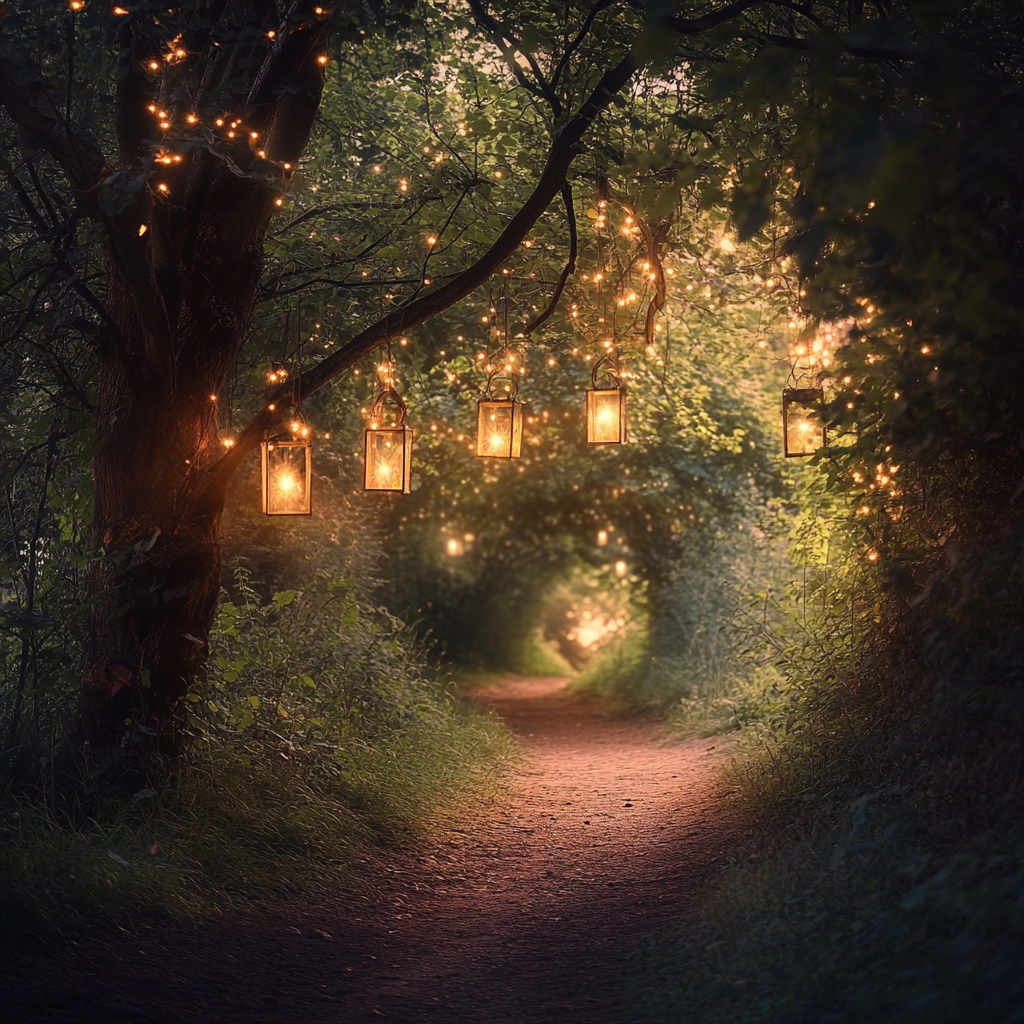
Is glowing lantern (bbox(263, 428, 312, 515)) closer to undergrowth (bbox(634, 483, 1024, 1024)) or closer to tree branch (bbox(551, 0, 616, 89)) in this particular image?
tree branch (bbox(551, 0, 616, 89))

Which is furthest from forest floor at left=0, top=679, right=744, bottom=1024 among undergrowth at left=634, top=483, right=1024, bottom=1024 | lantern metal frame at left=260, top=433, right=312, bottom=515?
lantern metal frame at left=260, top=433, right=312, bottom=515

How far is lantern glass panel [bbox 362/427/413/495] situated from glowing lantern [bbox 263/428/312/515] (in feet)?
1.31

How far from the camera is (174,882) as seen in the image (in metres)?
5.28

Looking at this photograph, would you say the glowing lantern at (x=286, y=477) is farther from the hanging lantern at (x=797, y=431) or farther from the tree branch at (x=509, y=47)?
the hanging lantern at (x=797, y=431)

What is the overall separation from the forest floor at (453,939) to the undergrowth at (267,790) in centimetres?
25

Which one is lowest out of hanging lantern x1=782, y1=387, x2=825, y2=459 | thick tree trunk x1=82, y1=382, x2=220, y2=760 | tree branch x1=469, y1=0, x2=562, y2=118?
thick tree trunk x1=82, y1=382, x2=220, y2=760

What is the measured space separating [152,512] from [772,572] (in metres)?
8.57

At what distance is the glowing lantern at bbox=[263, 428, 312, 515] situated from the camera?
273 inches

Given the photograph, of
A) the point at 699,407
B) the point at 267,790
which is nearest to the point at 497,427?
the point at 267,790

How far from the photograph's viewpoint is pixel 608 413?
295 inches

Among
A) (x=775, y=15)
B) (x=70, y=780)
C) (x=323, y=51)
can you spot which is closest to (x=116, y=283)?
(x=323, y=51)

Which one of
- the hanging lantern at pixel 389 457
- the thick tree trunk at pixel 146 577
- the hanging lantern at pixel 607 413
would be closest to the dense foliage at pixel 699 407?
the thick tree trunk at pixel 146 577

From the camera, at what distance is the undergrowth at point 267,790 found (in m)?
5.04

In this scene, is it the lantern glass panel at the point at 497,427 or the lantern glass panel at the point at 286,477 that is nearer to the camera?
the lantern glass panel at the point at 286,477
